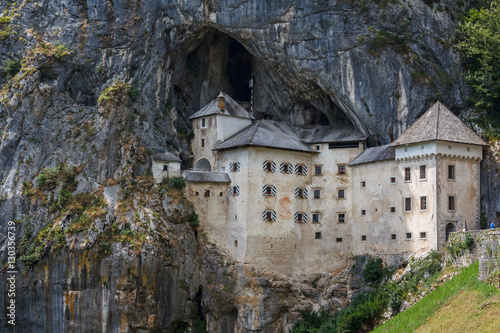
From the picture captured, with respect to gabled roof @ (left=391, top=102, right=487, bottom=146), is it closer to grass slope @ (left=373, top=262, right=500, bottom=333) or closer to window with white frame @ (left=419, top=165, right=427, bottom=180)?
window with white frame @ (left=419, top=165, right=427, bottom=180)

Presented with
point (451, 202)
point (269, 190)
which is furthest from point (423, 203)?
point (269, 190)

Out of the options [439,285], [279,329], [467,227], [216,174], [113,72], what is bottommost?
[279,329]

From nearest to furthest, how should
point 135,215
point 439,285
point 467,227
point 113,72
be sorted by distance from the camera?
point 439,285 < point 467,227 < point 135,215 < point 113,72

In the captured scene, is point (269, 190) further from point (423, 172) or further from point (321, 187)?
point (423, 172)

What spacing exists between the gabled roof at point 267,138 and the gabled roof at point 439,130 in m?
10.6

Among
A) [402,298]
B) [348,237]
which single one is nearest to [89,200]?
[348,237]

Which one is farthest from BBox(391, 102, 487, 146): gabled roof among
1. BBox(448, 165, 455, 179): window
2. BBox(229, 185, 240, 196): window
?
BBox(229, 185, 240, 196): window

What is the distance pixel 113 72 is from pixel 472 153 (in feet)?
119

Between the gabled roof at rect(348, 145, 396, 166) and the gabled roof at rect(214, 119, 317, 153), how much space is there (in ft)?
15.7

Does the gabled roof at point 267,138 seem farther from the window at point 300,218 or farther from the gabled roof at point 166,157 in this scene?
the window at point 300,218

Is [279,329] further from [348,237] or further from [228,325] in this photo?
[348,237]

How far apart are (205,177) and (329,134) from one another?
1337 centimetres

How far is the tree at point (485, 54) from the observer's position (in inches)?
2781

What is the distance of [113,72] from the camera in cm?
7862
